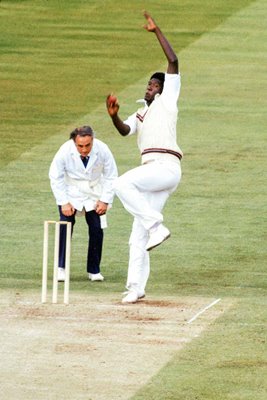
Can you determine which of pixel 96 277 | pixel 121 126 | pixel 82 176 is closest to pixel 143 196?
pixel 121 126

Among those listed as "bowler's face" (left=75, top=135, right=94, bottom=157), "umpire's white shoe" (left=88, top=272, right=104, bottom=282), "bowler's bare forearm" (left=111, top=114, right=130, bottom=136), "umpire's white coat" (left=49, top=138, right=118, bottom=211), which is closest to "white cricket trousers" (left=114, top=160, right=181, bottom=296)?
"bowler's bare forearm" (left=111, top=114, right=130, bottom=136)

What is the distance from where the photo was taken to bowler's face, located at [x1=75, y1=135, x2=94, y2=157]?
16500mm

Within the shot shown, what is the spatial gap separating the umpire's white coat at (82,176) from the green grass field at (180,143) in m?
0.85

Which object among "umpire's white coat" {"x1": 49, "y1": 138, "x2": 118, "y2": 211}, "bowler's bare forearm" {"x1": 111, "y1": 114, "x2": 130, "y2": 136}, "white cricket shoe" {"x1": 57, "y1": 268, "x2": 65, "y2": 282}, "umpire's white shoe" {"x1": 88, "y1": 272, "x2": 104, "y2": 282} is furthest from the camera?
"umpire's white shoe" {"x1": 88, "y1": 272, "x2": 104, "y2": 282}

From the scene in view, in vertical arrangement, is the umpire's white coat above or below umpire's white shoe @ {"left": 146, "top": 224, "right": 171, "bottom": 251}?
above

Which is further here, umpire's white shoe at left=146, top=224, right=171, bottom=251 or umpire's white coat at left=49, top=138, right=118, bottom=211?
umpire's white coat at left=49, top=138, right=118, bottom=211

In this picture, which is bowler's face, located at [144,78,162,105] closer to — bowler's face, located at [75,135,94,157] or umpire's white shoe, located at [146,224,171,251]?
bowler's face, located at [75,135,94,157]

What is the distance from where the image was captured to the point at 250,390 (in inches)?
498

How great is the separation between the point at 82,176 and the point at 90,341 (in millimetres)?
3066

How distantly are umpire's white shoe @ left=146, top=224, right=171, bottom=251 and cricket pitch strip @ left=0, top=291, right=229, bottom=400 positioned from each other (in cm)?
61

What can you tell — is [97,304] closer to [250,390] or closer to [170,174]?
[170,174]

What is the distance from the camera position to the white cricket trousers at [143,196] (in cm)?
1532

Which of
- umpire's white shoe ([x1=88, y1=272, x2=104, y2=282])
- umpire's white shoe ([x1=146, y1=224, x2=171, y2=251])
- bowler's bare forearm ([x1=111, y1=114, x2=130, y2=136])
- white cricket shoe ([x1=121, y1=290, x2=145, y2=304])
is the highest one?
bowler's bare forearm ([x1=111, y1=114, x2=130, y2=136])

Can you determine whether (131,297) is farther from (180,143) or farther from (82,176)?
(180,143)
